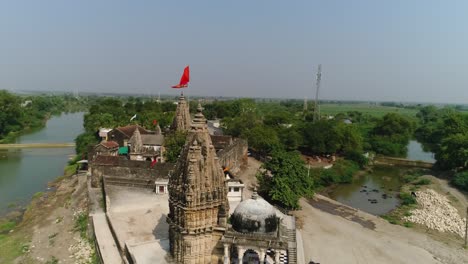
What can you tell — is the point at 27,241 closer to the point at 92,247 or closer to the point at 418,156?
the point at 92,247

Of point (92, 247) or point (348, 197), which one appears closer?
point (92, 247)

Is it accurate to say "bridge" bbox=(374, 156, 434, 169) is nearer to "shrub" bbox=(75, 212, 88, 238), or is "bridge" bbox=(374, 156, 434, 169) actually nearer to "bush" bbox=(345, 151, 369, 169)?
"bush" bbox=(345, 151, 369, 169)

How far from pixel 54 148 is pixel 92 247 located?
130 feet

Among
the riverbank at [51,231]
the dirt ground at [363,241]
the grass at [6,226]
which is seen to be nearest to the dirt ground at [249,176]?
the dirt ground at [363,241]

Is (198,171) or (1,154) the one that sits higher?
(198,171)

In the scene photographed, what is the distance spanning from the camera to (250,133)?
140 feet

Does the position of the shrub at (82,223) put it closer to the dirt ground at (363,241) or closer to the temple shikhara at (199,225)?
the temple shikhara at (199,225)

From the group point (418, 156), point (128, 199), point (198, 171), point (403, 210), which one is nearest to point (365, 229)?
point (403, 210)

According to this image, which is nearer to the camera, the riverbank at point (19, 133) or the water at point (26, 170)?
the water at point (26, 170)

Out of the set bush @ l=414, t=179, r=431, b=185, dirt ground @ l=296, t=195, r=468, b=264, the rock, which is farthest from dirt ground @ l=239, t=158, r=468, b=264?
bush @ l=414, t=179, r=431, b=185

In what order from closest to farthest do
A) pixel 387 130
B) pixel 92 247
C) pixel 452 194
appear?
1. pixel 92 247
2. pixel 452 194
3. pixel 387 130

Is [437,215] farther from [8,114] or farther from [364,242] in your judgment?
[8,114]

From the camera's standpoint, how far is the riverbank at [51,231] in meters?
18.4

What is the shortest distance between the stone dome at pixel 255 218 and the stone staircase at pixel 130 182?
14571 millimetres
